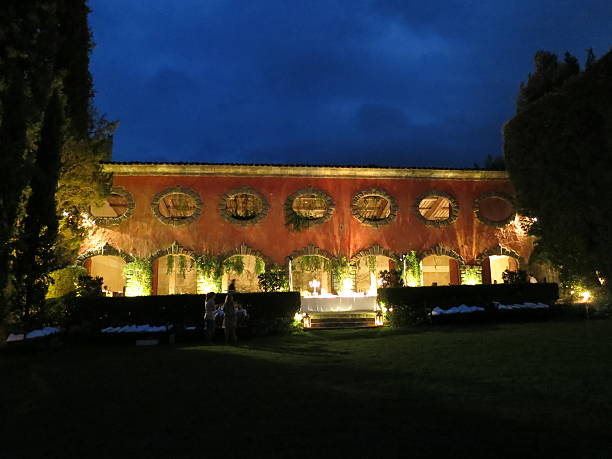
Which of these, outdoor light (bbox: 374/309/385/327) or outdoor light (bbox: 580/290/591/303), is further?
outdoor light (bbox: 580/290/591/303)

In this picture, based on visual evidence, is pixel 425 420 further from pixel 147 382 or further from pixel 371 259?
pixel 371 259

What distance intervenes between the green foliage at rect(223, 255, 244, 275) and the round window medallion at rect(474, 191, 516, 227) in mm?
10633

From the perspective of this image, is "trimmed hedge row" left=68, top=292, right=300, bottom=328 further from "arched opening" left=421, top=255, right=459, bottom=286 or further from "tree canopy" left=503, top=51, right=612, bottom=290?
"arched opening" left=421, top=255, right=459, bottom=286

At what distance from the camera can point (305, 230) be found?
750 inches

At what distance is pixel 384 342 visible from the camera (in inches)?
389

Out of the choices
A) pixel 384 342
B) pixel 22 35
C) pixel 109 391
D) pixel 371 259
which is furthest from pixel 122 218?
pixel 109 391

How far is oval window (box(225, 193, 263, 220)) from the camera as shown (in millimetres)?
19078

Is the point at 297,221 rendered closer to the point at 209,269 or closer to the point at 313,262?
the point at 313,262

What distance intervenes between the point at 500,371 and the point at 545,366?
70 cm

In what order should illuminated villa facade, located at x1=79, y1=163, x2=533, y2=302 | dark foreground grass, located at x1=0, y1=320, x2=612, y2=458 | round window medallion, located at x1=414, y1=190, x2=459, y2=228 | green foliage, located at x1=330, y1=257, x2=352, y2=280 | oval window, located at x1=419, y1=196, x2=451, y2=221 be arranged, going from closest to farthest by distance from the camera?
dark foreground grass, located at x1=0, y1=320, x2=612, y2=458 < illuminated villa facade, located at x1=79, y1=163, x2=533, y2=302 < green foliage, located at x1=330, y1=257, x2=352, y2=280 < round window medallion, located at x1=414, y1=190, x2=459, y2=228 < oval window, located at x1=419, y1=196, x2=451, y2=221

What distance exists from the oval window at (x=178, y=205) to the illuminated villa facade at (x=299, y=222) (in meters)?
0.06

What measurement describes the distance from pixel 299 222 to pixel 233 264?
10.7ft

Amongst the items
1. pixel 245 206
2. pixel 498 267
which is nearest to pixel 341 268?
pixel 245 206

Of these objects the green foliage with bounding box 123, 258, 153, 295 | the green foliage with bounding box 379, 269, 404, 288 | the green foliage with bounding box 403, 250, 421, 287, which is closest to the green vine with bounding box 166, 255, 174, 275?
the green foliage with bounding box 123, 258, 153, 295
